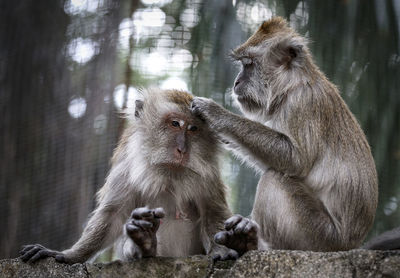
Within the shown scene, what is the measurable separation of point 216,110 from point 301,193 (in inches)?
44.1

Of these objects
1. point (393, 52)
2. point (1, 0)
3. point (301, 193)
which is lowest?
point (301, 193)

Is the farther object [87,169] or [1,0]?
[1,0]

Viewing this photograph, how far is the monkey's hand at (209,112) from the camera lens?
6402mm

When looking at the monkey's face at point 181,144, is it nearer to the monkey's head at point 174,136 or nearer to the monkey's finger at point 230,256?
the monkey's head at point 174,136

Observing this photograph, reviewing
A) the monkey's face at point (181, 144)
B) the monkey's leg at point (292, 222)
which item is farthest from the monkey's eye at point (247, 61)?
the monkey's leg at point (292, 222)

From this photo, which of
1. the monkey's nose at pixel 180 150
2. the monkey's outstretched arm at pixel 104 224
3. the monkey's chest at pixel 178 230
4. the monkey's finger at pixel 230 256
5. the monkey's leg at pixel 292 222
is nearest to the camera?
the monkey's finger at pixel 230 256

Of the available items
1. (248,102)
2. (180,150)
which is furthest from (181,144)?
(248,102)

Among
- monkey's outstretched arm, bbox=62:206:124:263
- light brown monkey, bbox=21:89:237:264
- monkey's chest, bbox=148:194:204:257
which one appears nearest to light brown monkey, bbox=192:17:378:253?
light brown monkey, bbox=21:89:237:264

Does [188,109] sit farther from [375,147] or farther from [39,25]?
[39,25]

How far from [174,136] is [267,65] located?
1271 millimetres

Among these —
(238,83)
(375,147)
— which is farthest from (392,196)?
(238,83)

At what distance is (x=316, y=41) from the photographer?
362 inches

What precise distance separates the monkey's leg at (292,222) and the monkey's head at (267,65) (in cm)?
107

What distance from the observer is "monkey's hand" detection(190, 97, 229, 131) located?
6402 millimetres
